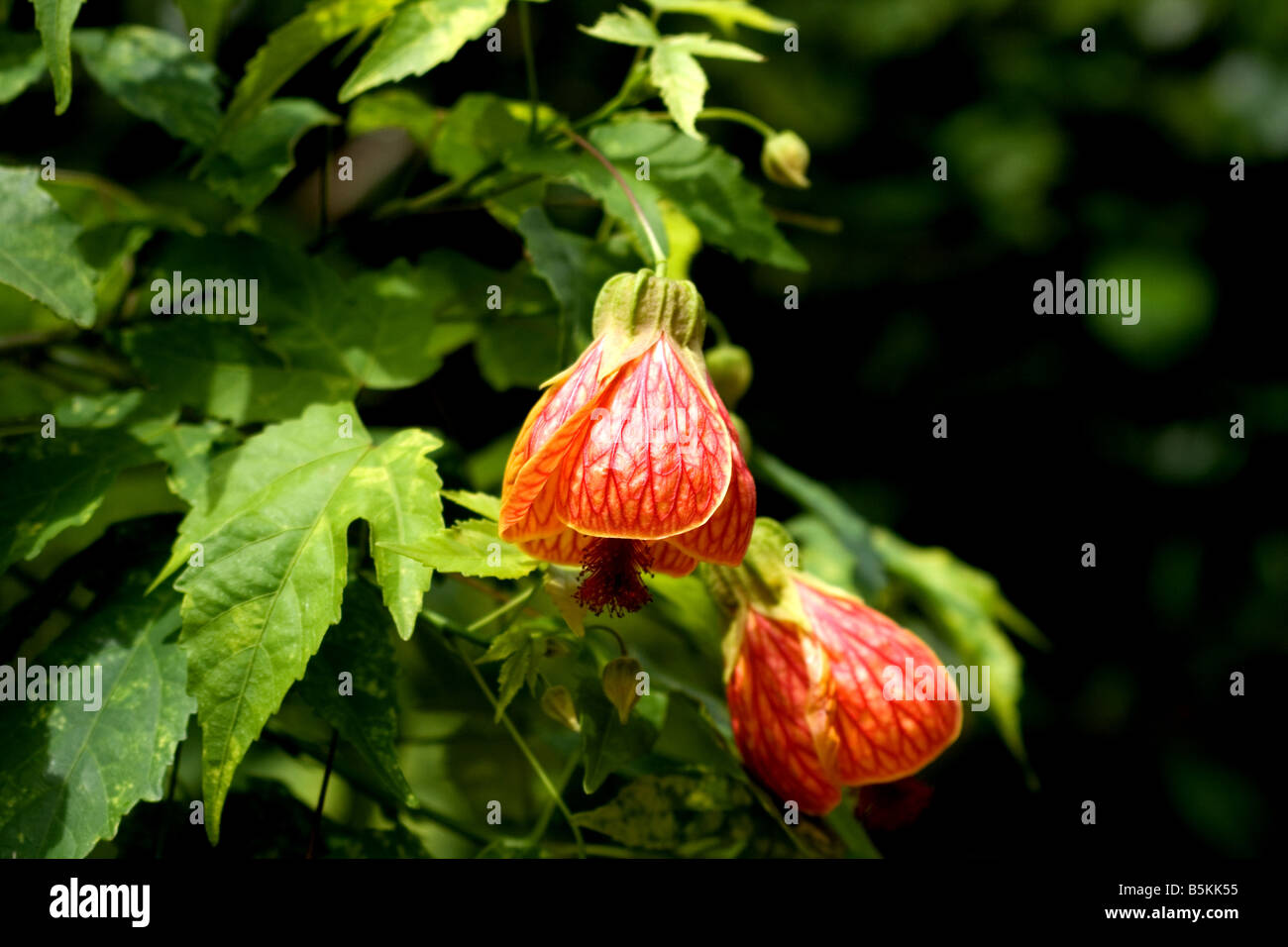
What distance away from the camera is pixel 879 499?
69.9 inches

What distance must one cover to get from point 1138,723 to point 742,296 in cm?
88

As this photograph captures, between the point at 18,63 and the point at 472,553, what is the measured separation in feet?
1.46

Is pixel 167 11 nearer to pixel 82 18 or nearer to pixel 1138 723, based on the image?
pixel 82 18

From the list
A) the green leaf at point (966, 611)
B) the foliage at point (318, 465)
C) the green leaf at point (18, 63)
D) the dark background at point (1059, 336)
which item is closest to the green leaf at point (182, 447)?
the foliage at point (318, 465)

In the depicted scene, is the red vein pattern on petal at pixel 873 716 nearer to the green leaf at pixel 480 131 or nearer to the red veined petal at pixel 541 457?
the red veined petal at pixel 541 457

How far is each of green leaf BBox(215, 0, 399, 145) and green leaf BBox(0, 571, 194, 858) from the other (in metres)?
0.28

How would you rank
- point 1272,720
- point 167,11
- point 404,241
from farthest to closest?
point 1272,720, point 167,11, point 404,241

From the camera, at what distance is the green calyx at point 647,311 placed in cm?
56

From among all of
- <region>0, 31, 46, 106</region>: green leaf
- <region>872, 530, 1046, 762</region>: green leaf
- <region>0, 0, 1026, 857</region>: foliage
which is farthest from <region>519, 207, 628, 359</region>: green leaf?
<region>872, 530, 1046, 762</region>: green leaf

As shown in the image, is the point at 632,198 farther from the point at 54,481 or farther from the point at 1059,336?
the point at 1059,336

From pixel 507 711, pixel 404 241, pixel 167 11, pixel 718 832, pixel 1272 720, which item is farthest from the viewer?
pixel 1272 720

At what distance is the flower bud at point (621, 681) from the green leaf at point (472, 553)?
61mm

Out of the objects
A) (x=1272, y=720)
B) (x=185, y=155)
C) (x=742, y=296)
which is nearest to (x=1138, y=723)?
(x=1272, y=720)

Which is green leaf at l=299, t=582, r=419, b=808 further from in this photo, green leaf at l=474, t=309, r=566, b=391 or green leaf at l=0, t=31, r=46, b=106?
green leaf at l=0, t=31, r=46, b=106
